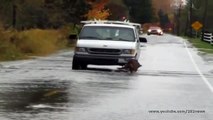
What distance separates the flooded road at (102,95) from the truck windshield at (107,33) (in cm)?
126

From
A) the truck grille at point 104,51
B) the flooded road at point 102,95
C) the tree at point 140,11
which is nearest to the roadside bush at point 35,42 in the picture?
the flooded road at point 102,95

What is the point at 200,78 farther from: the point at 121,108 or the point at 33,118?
the point at 33,118

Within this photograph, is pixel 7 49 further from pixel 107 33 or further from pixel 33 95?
pixel 33 95

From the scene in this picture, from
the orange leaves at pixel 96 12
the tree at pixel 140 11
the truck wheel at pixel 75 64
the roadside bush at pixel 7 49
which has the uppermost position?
the truck wheel at pixel 75 64

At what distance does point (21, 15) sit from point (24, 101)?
3588 cm

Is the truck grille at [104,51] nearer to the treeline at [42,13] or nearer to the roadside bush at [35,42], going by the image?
the roadside bush at [35,42]

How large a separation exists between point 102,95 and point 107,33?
9.03 m

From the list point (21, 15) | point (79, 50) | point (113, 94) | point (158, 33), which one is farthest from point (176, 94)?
point (158, 33)

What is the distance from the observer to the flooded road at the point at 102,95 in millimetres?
11836

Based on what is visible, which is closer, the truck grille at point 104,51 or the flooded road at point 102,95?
the flooded road at point 102,95

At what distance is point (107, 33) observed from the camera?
23859 mm

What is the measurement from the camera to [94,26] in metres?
24.1

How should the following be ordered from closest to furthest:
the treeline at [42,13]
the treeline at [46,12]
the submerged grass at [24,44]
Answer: the submerged grass at [24,44] → the treeline at [46,12] → the treeline at [42,13]

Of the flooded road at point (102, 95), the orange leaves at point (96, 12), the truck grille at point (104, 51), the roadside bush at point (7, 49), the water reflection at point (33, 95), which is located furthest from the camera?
the orange leaves at point (96, 12)
